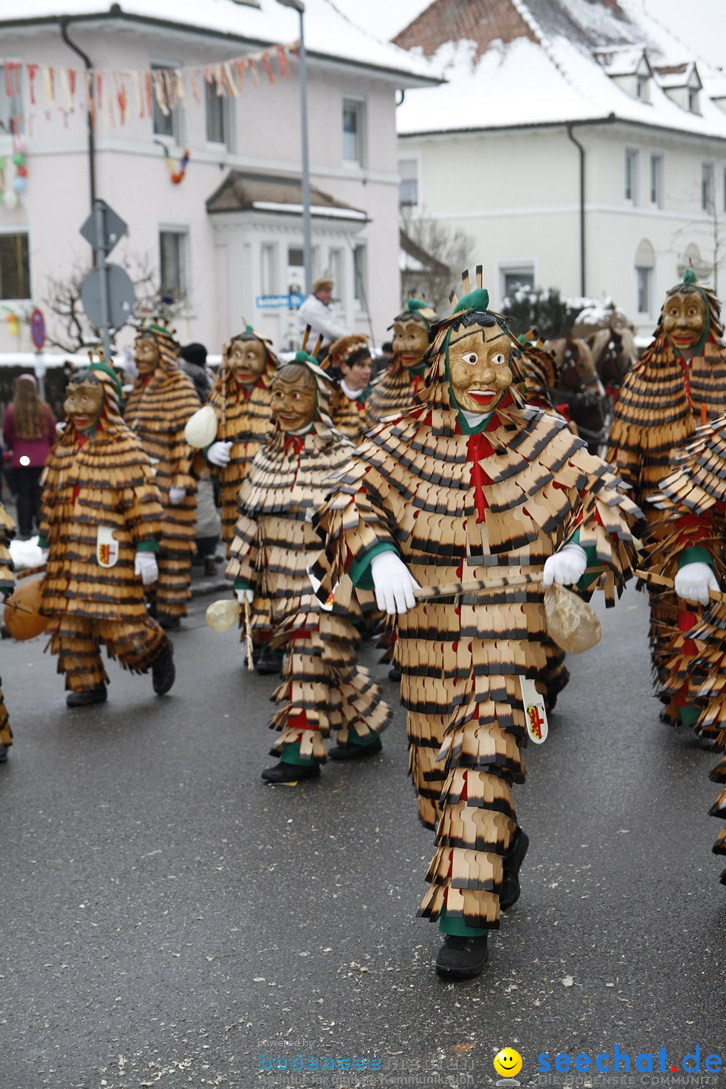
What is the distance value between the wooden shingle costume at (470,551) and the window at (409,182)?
39067mm

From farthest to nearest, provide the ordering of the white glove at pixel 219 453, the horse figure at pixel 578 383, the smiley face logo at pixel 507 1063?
the horse figure at pixel 578 383
the white glove at pixel 219 453
the smiley face logo at pixel 507 1063

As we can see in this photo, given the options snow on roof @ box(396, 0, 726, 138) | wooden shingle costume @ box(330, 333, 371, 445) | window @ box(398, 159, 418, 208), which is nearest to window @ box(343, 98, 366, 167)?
snow on roof @ box(396, 0, 726, 138)

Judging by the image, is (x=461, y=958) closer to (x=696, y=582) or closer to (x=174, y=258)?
(x=696, y=582)

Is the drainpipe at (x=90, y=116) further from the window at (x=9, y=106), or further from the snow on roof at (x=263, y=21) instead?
the window at (x=9, y=106)

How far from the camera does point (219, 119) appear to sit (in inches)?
1225

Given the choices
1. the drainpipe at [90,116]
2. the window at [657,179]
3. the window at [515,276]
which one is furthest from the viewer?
the window at [657,179]

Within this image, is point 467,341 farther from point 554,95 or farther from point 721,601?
point 554,95

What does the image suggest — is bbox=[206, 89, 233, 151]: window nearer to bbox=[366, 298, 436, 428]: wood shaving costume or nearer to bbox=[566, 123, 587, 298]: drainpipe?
bbox=[566, 123, 587, 298]: drainpipe

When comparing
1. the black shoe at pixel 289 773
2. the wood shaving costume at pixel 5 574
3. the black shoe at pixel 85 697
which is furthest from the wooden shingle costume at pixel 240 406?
the black shoe at pixel 289 773

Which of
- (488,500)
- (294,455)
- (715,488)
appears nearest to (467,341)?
(488,500)

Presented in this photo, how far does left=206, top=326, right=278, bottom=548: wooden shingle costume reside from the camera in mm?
10125

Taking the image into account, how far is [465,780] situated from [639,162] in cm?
4096

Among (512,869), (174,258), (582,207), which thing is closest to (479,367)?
(512,869)

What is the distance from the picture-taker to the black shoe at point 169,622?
11.3m
